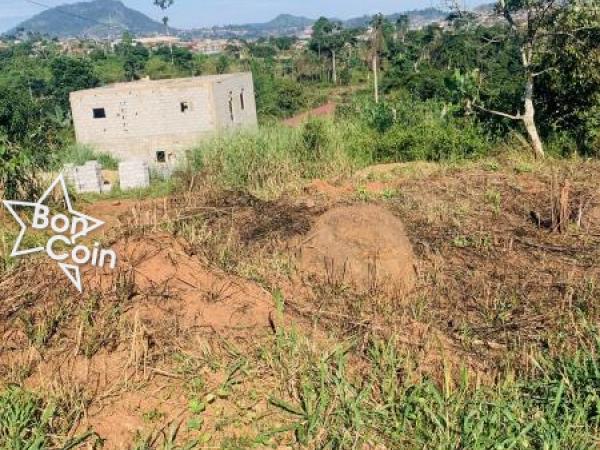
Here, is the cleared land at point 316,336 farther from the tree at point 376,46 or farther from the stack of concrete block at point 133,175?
the tree at point 376,46

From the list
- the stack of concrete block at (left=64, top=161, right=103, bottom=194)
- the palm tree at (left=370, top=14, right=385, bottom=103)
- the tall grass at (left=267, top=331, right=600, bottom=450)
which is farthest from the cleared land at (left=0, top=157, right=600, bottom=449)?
the palm tree at (left=370, top=14, right=385, bottom=103)

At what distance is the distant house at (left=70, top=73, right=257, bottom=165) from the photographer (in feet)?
68.7

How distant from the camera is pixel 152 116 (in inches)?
842

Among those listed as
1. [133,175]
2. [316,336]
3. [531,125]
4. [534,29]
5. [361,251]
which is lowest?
[133,175]

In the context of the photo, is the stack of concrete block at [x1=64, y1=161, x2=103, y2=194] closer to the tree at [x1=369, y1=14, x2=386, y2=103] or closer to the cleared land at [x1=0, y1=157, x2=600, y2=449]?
the cleared land at [x1=0, y1=157, x2=600, y2=449]

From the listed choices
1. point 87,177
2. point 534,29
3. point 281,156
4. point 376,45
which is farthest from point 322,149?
point 376,45

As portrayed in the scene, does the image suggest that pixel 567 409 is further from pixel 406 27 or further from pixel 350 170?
pixel 406 27

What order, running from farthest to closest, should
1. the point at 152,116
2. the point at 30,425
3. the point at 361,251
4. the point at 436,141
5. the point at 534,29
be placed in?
1. the point at 152,116
2. the point at 436,141
3. the point at 534,29
4. the point at 361,251
5. the point at 30,425

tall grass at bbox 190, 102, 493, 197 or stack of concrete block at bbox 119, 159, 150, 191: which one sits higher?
tall grass at bbox 190, 102, 493, 197

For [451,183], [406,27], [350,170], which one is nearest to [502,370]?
[451,183]

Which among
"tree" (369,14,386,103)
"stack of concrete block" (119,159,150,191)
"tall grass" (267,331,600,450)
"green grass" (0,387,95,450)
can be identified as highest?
"tree" (369,14,386,103)

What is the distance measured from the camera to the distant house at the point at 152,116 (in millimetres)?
20953

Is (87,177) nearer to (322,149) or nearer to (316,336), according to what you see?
(322,149)

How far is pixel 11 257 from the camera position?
15.8ft
